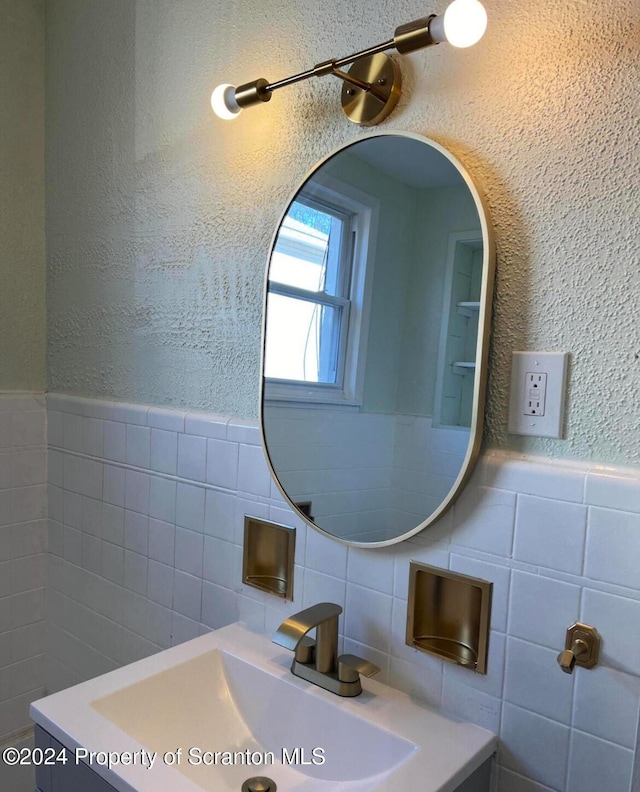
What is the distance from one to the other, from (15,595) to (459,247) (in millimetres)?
1692

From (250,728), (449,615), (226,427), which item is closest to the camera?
(449,615)

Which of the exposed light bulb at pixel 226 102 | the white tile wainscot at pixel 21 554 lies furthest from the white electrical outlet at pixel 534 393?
the white tile wainscot at pixel 21 554

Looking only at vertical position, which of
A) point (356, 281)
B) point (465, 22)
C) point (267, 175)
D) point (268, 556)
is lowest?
point (268, 556)

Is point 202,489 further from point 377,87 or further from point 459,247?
point 377,87

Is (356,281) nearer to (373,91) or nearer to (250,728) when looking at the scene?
(373,91)

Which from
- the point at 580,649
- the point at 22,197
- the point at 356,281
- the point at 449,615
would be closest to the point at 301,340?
the point at 356,281

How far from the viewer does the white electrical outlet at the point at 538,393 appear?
89cm

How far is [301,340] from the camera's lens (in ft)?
3.98

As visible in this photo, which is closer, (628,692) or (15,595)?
(628,692)

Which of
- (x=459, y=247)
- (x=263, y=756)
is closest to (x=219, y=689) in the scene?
(x=263, y=756)

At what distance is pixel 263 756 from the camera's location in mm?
1069

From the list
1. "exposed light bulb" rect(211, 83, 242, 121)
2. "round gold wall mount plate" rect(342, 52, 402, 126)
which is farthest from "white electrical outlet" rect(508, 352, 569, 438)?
"exposed light bulb" rect(211, 83, 242, 121)

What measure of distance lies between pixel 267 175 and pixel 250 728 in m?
1.10

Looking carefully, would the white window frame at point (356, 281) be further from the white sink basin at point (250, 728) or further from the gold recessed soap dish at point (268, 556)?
the white sink basin at point (250, 728)
